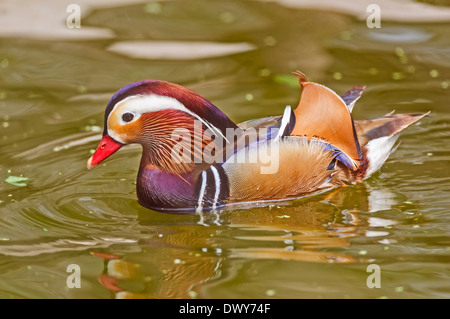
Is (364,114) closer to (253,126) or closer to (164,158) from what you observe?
(253,126)

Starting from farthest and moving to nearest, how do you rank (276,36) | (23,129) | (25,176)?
(276,36), (23,129), (25,176)

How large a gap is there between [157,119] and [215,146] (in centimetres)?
36

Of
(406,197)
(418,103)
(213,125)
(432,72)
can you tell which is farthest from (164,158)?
(432,72)

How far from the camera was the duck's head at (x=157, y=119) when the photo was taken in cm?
434

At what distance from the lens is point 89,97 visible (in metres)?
6.37

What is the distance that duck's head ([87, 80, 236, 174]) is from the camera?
14.2 ft

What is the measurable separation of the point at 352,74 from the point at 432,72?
0.65 metres

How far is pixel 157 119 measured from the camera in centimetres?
450
